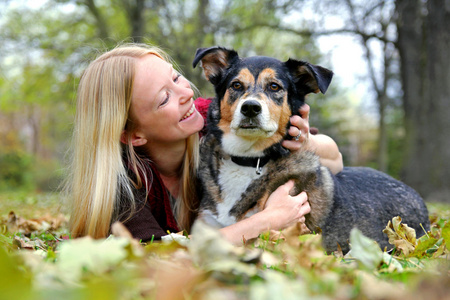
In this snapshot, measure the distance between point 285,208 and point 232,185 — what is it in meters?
0.56

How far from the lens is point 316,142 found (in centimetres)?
360

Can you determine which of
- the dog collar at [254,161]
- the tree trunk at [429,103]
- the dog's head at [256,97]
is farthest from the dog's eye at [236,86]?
the tree trunk at [429,103]

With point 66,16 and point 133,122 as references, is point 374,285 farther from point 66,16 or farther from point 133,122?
point 66,16

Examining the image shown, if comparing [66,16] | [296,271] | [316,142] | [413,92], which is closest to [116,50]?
[316,142]

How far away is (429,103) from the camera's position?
390 inches

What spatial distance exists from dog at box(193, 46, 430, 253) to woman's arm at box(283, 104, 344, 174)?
6 centimetres

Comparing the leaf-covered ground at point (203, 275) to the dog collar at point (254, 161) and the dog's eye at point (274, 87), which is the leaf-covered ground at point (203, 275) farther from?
the dog's eye at point (274, 87)

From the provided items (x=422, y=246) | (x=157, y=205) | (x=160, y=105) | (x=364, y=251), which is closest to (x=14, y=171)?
(x=157, y=205)

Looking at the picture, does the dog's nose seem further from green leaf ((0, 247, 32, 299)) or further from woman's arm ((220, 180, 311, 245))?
A: green leaf ((0, 247, 32, 299))

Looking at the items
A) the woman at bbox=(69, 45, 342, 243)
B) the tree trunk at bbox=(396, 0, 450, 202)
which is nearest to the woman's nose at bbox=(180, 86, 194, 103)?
the woman at bbox=(69, 45, 342, 243)

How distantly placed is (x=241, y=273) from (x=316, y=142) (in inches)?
97.6

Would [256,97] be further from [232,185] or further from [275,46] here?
[275,46]

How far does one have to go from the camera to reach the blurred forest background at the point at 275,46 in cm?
973

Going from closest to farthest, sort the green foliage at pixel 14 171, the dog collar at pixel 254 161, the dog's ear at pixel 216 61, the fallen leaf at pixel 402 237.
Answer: the fallen leaf at pixel 402 237 → the dog collar at pixel 254 161 → the dog's ear at pixel 216 61 → the green foliage at pixel 14 171
